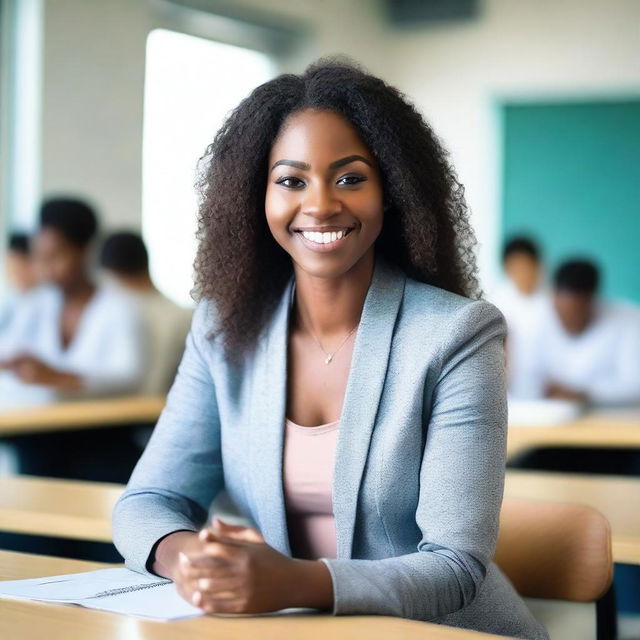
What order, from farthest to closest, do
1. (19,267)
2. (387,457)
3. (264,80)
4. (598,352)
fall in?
(264,80) < (19,267) < (598,352) < (387,457)

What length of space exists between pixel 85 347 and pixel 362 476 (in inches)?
144

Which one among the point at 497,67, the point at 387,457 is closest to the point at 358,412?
the point at 387,457

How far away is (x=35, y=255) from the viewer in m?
6.36

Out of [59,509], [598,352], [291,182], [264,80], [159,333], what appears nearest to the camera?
[291,182]

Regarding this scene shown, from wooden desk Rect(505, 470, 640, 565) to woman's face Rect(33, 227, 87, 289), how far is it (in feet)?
9.55

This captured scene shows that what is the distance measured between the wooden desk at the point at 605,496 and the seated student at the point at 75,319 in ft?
8.63

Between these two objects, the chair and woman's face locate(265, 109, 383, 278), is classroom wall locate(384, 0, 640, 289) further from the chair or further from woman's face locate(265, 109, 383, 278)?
woman's face locate(265, 109, 383, 278)

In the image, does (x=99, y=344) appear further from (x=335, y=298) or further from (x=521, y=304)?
(x=335, y=298)

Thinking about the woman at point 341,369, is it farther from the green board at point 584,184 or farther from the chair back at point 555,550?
the green board at point 584,184

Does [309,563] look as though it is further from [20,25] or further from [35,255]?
[20,25]

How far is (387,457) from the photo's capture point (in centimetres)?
174

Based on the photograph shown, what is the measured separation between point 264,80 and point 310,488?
17.8 ft

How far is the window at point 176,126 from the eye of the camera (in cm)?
730

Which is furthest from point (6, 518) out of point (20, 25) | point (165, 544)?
point (20, 25)
